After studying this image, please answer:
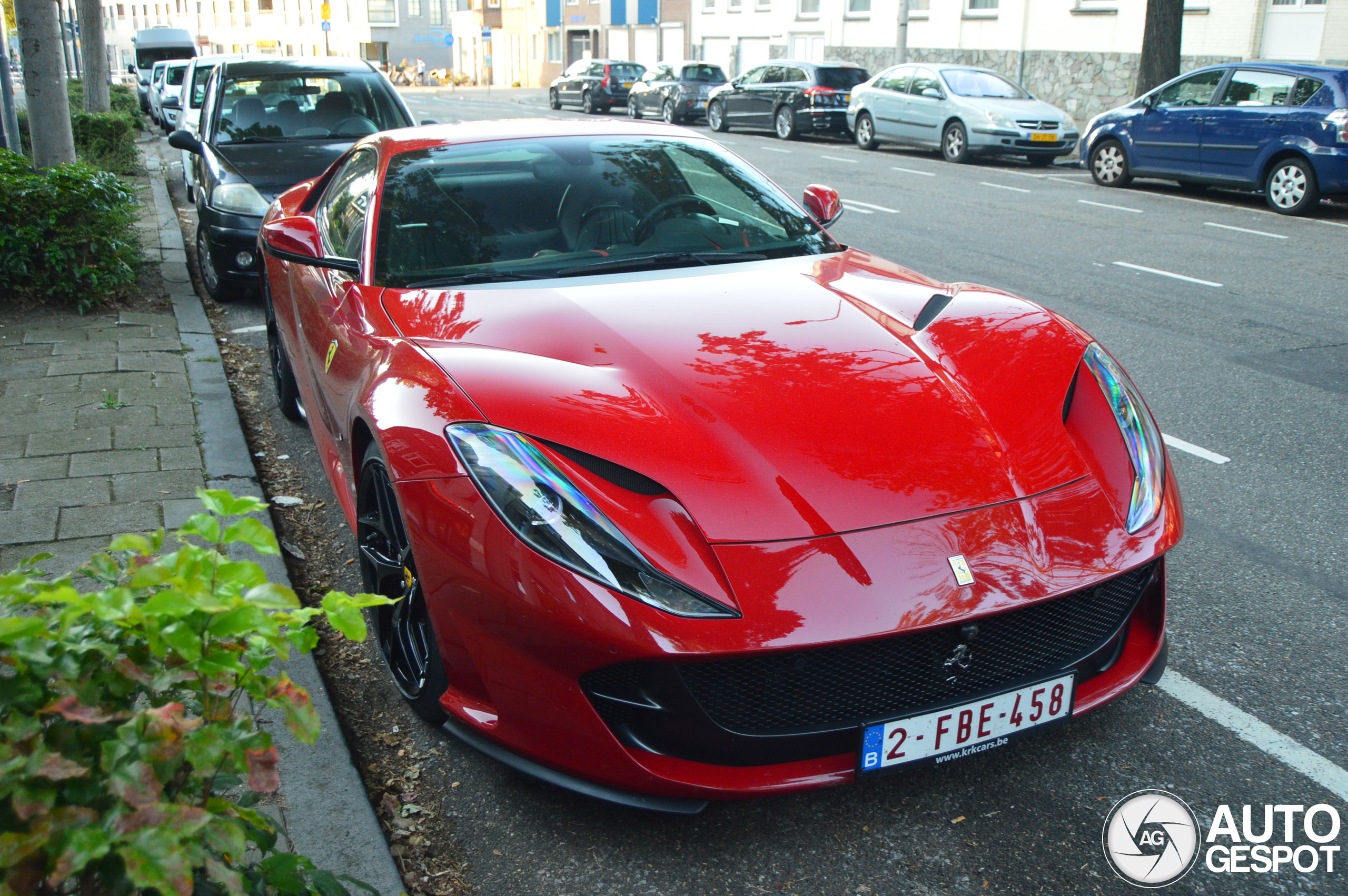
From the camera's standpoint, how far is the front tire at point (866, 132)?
67.1 ft

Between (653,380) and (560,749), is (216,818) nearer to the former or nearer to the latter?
(560,749)

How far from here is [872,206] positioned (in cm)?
1280

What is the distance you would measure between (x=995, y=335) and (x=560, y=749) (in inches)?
63.7

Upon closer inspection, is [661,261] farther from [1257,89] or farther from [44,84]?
[1257,89]

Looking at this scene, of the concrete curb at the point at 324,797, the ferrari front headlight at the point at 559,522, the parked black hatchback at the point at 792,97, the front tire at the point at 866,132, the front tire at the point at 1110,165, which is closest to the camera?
the ferrari front headlight at the point at 559,522

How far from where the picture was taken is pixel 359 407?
2959 millimetres

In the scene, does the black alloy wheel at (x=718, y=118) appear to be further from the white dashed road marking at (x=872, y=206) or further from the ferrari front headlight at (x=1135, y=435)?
the ferrari front headlight at (x=1135, y=435)

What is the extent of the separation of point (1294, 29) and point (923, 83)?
6763 millimetres

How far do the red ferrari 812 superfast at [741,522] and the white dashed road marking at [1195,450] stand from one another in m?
1.92

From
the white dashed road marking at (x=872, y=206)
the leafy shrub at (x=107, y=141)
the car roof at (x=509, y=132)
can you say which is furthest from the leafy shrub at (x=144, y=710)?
the leafy shrub at (x=107, y=141)

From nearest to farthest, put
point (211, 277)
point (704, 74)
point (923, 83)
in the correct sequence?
point (211, 277) < point (923, 83) < point (704, 74)

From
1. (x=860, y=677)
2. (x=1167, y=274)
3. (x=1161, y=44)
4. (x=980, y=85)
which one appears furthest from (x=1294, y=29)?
(x=860, y=677)

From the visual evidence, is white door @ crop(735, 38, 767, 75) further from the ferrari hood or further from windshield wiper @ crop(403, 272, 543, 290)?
the ferrari hood

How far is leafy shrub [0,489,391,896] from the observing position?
1.26 meters
